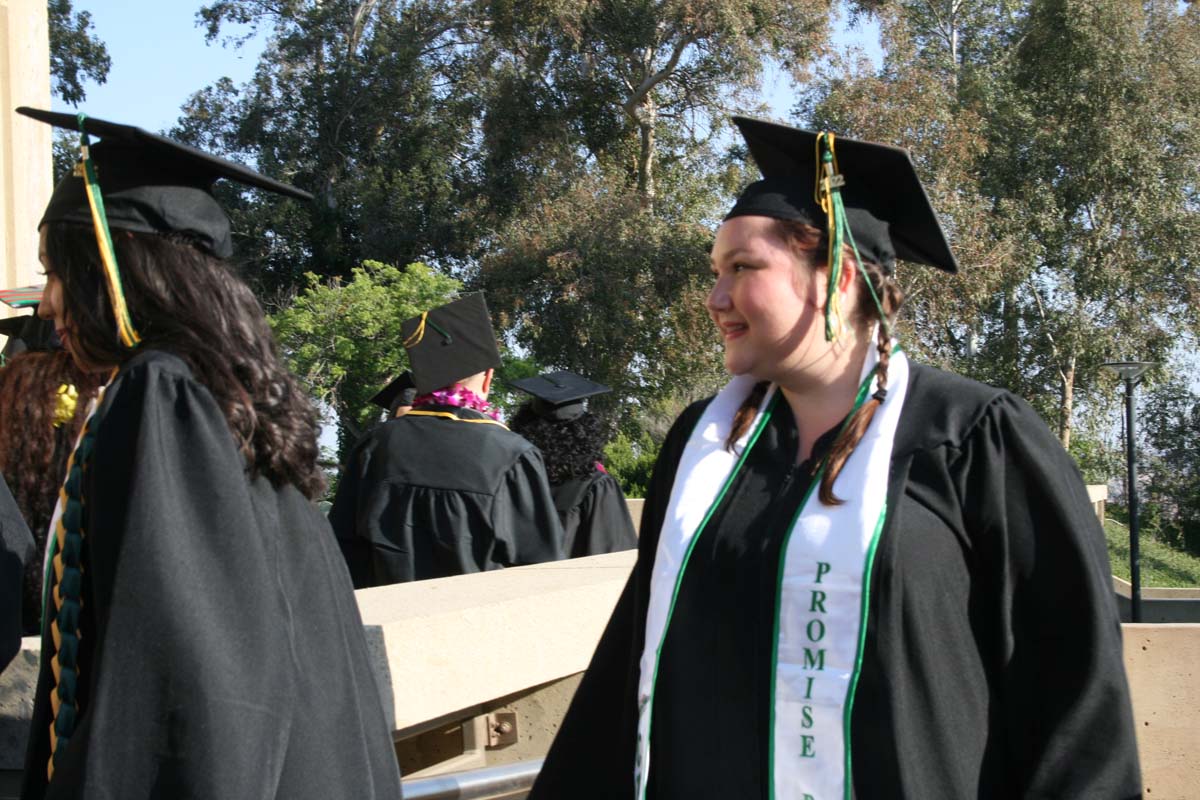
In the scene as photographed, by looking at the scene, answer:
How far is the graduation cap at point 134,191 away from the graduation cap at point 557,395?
14.3ft

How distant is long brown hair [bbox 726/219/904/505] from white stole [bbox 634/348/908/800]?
1 centimetres

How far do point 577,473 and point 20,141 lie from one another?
5631 millimetres

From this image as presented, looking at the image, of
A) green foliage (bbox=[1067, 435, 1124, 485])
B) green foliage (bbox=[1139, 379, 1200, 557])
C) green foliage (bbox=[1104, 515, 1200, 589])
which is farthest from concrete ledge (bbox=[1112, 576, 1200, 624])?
green foliage (bbox=[1067, 435, 1124, 485])

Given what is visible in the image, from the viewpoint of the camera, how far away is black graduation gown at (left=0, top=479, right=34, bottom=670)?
231 cm

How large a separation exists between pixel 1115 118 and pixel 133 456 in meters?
28.2

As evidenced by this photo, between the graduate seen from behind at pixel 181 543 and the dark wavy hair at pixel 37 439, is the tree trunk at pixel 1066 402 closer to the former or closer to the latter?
the dark wavy hair at pixel 37 439

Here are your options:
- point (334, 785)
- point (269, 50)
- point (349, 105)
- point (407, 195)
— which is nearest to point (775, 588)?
point (334, 785)

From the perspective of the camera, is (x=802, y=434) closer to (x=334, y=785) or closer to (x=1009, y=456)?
(x=1009, y=456)

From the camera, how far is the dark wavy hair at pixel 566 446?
6.36 meters

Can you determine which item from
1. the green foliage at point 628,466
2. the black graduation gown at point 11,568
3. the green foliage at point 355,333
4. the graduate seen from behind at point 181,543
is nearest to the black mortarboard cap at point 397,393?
the black graduation gown at point 11,568

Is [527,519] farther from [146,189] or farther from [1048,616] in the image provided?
[1048,616]

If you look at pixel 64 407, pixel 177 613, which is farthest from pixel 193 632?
pixel 64 407

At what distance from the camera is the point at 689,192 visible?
27.4 meters

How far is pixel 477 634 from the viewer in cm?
274
